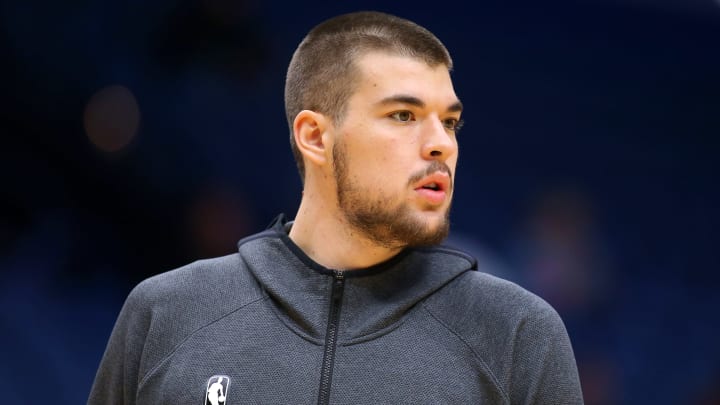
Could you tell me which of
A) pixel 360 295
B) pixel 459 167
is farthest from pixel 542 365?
pixel 459 167

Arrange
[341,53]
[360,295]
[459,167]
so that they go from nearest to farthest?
[360,295] → [341,53] → [459,167]

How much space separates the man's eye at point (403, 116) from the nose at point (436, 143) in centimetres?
4

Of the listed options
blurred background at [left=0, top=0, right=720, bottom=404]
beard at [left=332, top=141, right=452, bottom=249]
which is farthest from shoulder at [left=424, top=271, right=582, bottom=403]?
blurred background at [left=0, top=0, right=720, bottom=404]

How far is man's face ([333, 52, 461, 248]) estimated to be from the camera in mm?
1979

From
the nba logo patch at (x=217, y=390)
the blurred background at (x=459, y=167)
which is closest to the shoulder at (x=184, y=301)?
the nba logo patch at (x=217, y=390)

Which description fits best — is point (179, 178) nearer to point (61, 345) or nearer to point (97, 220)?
point (97, 220)

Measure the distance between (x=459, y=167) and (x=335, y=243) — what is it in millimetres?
1739

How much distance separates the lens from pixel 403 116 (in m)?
2.02

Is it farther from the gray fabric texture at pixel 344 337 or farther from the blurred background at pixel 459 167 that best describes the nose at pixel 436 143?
the blurred background at pixel 459 167

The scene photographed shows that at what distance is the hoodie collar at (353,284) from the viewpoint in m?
1.97

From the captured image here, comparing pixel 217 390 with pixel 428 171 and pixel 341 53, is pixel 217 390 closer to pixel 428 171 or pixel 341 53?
pixel 428 171

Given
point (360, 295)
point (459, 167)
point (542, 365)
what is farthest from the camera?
point (459, 167)

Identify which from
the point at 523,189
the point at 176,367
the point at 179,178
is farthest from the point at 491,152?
the point at 176,367

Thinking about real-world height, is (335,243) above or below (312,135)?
below
